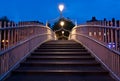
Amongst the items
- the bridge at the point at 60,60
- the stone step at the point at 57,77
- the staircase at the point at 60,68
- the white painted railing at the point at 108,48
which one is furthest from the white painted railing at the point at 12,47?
the white painted railing at the point at 108,48

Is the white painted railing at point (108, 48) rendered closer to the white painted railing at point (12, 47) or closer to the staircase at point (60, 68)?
the staircase at point (60, 68)

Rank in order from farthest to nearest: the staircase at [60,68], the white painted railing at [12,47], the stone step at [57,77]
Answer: the staircase at [60,68]
the white painted railing at [12,47]
the stone step at [57,77]

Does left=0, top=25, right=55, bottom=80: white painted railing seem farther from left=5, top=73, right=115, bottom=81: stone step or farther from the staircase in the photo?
left=5, top=73, right=115, bottom=81: stone step

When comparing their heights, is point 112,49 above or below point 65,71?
above

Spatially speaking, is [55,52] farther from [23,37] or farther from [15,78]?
[15,78]

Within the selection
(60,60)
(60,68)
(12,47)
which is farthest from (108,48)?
(12,47)

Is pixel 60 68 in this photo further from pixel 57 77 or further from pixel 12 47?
pixel 12 47

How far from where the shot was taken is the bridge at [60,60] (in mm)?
7812

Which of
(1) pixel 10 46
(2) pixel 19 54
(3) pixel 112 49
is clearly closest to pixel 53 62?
(2) pixel 19 54

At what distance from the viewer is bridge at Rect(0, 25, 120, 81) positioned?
781 centimetres

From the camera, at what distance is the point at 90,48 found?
11570 millimetres

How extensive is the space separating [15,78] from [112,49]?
2891mm

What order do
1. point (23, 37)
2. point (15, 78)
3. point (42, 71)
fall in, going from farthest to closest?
1. point (23, 37)
2. point (42, 71)
3. point (15, 78)

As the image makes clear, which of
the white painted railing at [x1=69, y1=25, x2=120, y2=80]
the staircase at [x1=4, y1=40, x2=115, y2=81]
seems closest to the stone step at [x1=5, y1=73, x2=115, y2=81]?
the staircase at [x1=4, y1=40, x2=115, y2=81]
